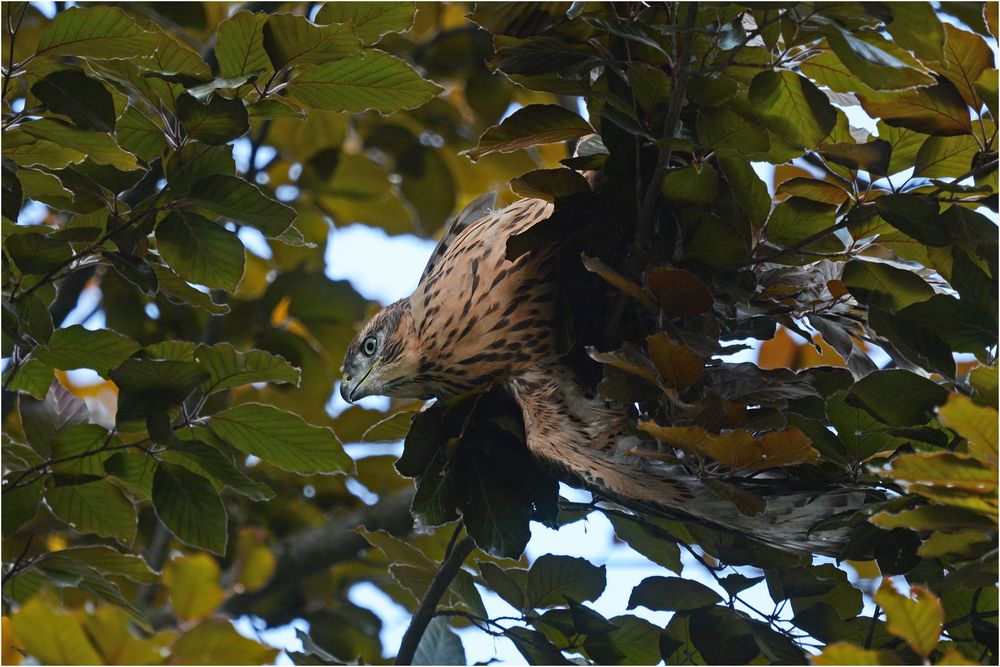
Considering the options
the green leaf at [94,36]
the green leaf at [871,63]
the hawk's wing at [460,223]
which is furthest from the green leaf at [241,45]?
the green leaf at [871,63]

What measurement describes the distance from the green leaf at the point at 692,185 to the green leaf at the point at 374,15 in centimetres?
58

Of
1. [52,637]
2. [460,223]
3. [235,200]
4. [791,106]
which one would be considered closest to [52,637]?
[52,637]

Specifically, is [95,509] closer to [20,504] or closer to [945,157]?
[20,504]

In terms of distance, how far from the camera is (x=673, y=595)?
2180 mm

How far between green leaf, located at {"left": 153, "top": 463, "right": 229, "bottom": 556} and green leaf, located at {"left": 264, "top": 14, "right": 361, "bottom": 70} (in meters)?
0.85

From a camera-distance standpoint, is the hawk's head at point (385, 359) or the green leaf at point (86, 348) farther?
the hawk's head at point (385, 359)

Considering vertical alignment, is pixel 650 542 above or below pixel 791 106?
below

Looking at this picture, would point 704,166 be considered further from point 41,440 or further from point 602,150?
point 41,440

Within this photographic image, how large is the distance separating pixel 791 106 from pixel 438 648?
54.0 inches

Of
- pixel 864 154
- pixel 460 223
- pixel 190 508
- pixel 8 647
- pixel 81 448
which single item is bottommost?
pixel 8 647

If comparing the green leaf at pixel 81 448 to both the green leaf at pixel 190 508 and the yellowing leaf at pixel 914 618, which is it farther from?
the yellowing leaf at pixel 914 618

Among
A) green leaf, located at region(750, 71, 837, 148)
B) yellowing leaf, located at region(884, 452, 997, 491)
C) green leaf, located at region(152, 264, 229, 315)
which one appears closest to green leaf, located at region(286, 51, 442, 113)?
green leaf, located at region(152, 264, 229, 315)

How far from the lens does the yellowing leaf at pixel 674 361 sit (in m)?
1.73

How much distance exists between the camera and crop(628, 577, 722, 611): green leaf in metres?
2.17
